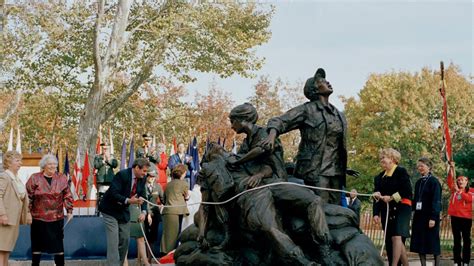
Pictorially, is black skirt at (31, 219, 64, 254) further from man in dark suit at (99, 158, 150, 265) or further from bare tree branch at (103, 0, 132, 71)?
bare tree branch at (103, 0, 132, 71)

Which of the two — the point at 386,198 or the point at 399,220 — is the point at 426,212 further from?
the point at 386,198

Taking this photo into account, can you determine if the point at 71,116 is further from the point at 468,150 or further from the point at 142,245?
the point at 142,245

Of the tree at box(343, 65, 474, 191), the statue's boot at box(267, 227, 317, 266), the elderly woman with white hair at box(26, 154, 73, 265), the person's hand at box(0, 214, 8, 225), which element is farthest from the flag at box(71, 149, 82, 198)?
the tree at box(343, 65, 474, 191)

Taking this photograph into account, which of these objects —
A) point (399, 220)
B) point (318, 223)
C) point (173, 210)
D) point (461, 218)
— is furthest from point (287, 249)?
point (461, 218)

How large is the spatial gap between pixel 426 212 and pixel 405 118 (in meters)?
39.7

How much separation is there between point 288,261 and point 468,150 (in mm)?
13160

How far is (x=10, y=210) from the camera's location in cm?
1334

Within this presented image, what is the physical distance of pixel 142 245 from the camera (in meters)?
16.2

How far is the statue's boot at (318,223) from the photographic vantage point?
9.98 metres

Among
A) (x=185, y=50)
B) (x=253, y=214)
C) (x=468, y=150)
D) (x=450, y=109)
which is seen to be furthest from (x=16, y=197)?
Result: (x=450, y=109)

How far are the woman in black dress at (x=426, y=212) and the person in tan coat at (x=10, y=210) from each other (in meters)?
6.16

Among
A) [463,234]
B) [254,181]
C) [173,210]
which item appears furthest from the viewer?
[173,210]

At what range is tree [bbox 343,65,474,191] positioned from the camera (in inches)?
1988

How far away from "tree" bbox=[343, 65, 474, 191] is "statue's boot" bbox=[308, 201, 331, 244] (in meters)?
36.8
